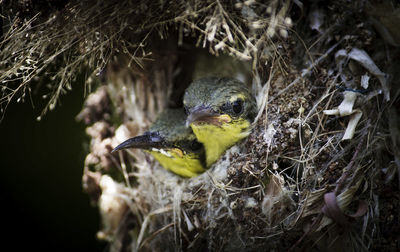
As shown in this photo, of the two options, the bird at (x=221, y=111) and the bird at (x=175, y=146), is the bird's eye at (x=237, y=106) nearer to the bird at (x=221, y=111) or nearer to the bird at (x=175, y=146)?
the bird at (x=221, y=111)

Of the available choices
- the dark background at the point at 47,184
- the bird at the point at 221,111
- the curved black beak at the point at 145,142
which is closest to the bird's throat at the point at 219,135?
the bird at the point at 221,111

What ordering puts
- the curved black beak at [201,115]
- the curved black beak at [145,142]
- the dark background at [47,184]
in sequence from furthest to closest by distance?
the dark background at [47,184], the curved black beak at [145,142], the curved black beak at [201,115]

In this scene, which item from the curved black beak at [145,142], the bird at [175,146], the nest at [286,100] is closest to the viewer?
the nest at [286,100]

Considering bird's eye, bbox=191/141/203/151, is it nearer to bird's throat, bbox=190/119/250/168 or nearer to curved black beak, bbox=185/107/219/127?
bird's throat, bbox=190/119/250/168

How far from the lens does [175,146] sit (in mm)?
2287

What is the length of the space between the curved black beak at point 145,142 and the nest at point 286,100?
442 mm

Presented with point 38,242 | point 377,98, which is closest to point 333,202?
point 377,98

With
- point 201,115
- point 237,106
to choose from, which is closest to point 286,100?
point 237,106

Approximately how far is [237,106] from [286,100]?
1.03ft

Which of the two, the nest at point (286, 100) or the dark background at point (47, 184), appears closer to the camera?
the nest at point (286, 100)

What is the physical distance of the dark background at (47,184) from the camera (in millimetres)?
2555

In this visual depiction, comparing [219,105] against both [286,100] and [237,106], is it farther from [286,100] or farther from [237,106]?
[286,100]

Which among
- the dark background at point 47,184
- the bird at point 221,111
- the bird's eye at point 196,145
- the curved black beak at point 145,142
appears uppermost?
the bird at point 221,111

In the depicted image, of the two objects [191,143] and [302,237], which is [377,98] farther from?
[191,143]
